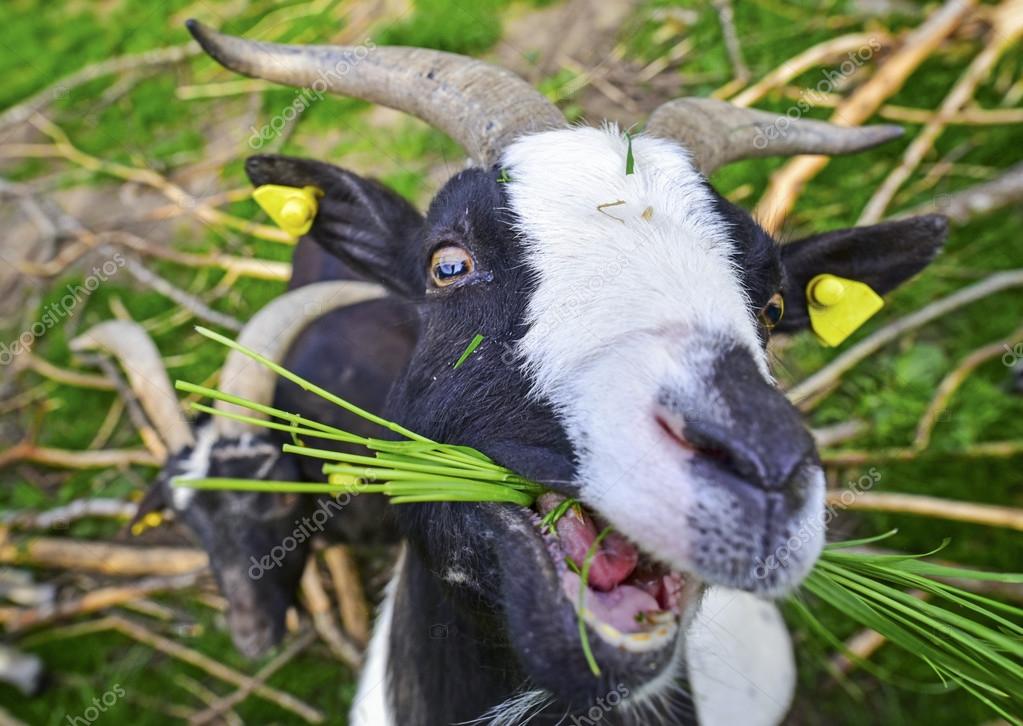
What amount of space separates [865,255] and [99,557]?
4.89 meters

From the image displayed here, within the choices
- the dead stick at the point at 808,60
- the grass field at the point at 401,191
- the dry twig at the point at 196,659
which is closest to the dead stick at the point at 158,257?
the grass field at the point at 401,191

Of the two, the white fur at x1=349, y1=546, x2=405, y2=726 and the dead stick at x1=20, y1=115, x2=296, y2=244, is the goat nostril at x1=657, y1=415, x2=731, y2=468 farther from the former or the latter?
the dead stick at x1=20, y1=115, x2=296, y2=244

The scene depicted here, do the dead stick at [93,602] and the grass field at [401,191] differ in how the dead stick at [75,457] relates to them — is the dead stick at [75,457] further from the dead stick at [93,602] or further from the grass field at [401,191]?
the dead stick at [93,602]

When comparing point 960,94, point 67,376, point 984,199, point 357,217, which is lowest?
point 67,376

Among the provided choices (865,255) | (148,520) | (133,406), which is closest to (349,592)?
(148,520)

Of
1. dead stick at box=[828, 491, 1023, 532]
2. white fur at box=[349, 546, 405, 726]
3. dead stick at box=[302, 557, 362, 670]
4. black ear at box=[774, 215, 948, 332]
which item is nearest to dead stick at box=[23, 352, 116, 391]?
dead stick at box=[302, 557, 362, 670]

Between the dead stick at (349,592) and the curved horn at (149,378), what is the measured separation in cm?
123

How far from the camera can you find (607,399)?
1646mm

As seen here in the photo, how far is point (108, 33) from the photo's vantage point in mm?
8578

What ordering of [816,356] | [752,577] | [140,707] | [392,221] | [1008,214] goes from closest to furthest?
1. [752,577]
2. [392,221]
3. [140,707]
4. [816,356]
5. [1008,214]

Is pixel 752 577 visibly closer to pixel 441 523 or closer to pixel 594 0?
pixel 441 523

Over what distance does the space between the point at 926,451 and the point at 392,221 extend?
370cm

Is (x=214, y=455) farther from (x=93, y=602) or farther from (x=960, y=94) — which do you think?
(x=960, y=94)

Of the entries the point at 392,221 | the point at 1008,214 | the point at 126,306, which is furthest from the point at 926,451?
the point at 126,306
